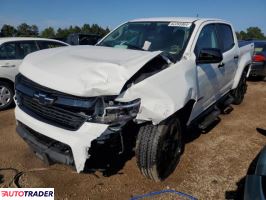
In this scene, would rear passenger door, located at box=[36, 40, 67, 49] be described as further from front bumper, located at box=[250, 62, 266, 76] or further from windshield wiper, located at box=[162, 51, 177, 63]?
front bumper, located at box=[250, 62, 266, 76]

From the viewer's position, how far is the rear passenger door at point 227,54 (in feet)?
18.0

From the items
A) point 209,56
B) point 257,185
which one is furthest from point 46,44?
point 257,185

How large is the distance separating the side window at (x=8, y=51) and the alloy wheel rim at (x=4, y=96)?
680 millimetres

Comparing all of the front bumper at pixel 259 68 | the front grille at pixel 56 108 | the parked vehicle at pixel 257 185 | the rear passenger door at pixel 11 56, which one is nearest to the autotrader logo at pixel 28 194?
the front grille at pixel 56 108

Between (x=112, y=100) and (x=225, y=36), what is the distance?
366cm

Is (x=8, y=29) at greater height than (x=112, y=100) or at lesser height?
lesser

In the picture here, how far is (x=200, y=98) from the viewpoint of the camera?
4.34 meters

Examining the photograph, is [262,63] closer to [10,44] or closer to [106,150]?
[10,44]

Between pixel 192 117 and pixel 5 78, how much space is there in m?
4.53

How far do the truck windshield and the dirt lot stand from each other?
1.52 meters

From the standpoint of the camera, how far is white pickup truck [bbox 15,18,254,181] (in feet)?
9.68

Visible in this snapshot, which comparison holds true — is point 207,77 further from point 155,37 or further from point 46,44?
point 46,44

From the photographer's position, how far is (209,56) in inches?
167

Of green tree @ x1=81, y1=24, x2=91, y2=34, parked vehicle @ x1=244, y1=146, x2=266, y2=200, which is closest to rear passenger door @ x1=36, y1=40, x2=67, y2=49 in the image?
parked vehicle @ x1=244, y1=146, x2=266, y2=200
